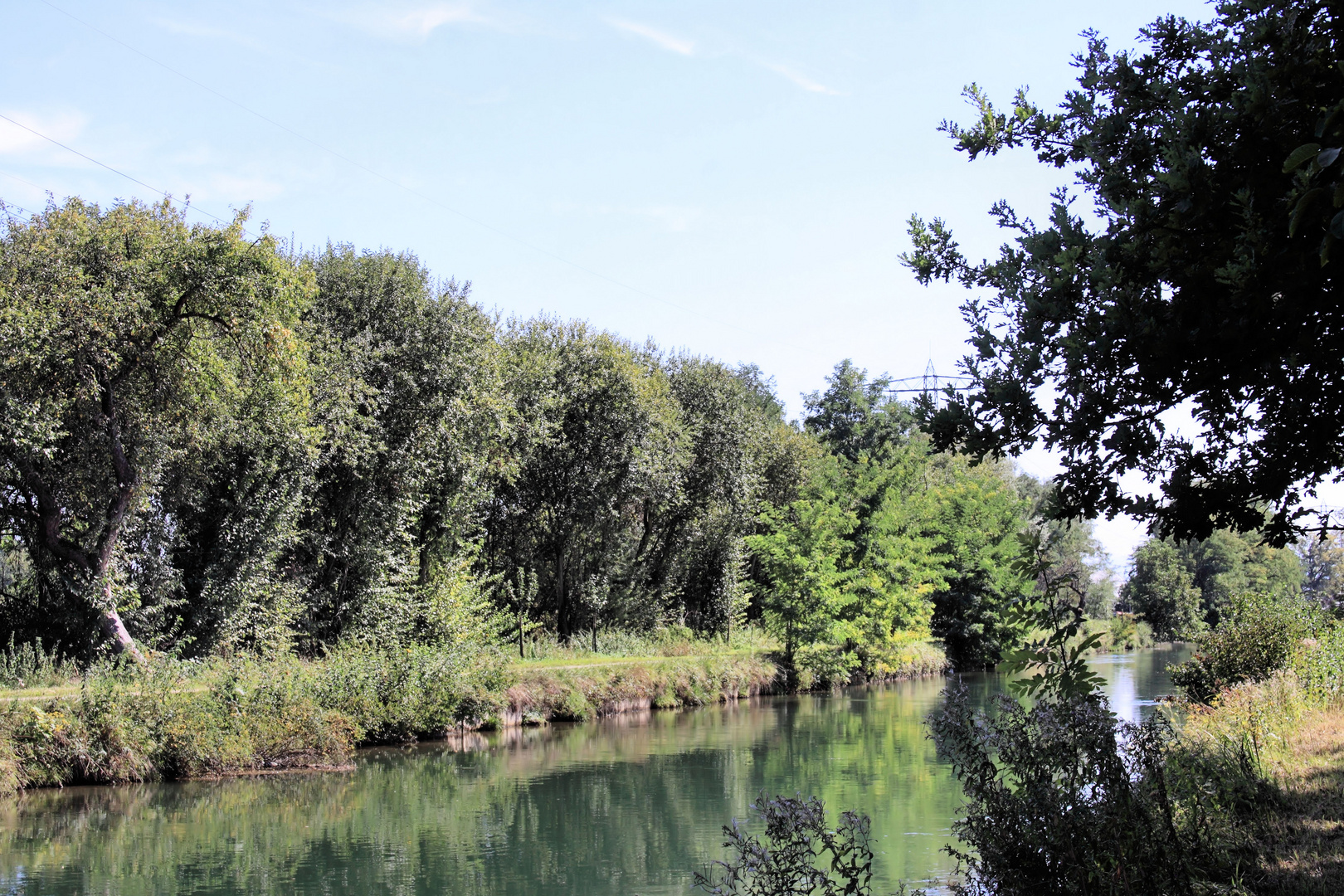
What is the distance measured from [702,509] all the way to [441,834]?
94.0ft

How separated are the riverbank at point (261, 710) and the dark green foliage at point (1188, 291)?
15.5 meters

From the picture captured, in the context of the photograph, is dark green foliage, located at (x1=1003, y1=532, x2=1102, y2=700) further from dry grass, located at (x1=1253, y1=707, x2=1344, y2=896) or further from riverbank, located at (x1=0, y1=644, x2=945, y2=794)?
riverbank, located at (x1=0, y1=644, x2=945, y2=794)

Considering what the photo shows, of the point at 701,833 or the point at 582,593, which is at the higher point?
the point at 582,593

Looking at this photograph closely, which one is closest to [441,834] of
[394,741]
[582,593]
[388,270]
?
[394,741]

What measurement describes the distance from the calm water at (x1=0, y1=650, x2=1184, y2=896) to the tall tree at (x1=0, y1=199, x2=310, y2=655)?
639 cm

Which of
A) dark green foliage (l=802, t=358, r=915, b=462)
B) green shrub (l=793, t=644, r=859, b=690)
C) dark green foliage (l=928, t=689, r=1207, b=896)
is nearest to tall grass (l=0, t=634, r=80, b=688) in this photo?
dark green foliage (l=928, t=689, r=1207, b=896)

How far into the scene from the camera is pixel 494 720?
25.3 metres

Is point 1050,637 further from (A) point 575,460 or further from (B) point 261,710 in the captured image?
(A) point 575,460

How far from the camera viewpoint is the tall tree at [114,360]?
20172mm

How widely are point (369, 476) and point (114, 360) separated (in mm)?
8199

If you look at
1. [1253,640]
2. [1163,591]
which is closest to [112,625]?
[1253,640]

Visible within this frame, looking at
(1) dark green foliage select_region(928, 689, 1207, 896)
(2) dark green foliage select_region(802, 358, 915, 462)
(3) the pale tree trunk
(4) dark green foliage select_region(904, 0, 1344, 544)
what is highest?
(2) dark green foliage select_region(802, 358, 915, 462)

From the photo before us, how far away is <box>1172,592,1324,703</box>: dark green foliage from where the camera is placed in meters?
17.5

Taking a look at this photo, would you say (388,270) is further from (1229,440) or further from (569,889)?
(1229,440)
